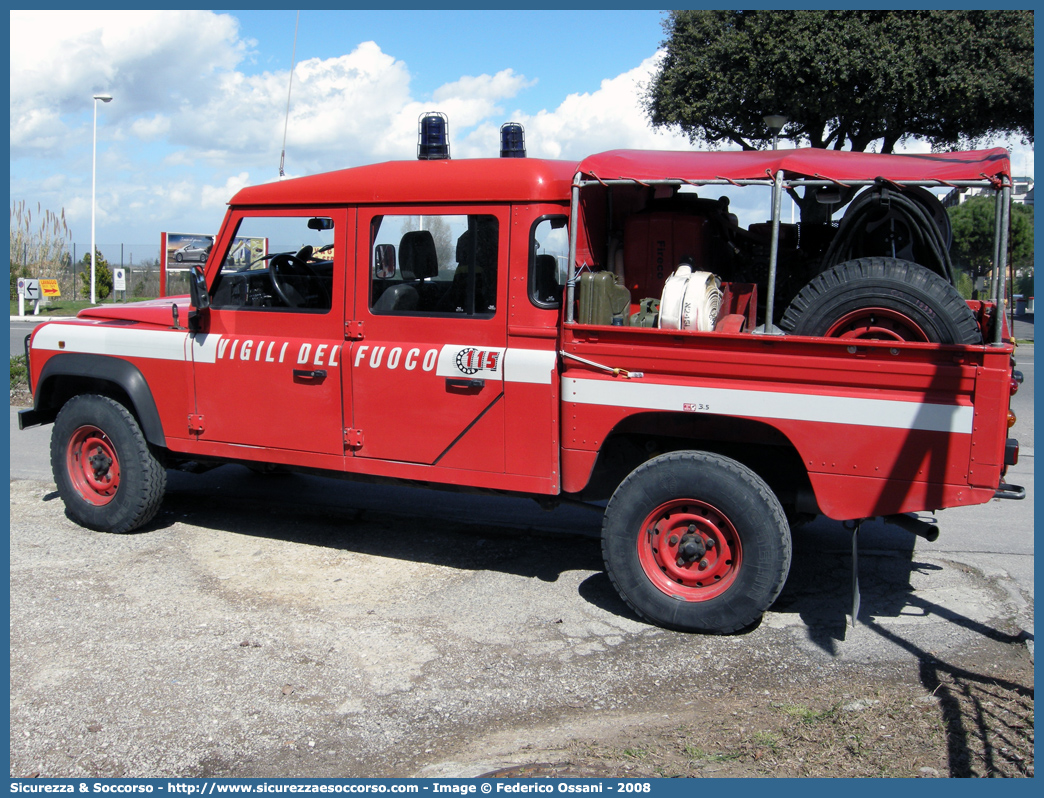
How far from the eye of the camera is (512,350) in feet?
15.3

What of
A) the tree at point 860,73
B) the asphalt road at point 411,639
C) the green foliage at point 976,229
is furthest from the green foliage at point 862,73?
the asphalt road at point 411,639

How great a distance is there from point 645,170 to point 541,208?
62cm

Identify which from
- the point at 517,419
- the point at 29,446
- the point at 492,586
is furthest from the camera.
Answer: the point at 29,446

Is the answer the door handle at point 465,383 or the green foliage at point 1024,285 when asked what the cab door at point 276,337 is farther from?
the green foliage at point 1024,285

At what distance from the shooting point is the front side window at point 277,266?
526 centimetres

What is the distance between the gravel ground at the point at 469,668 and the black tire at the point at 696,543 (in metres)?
0.18

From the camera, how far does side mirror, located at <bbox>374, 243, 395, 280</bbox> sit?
5.01 metres

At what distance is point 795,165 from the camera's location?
4.09 m

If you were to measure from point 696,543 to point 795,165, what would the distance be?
1998 millimetres

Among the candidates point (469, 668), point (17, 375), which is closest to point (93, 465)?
point (469, 668)

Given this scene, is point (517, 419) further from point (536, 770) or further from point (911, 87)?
point (911, 87)

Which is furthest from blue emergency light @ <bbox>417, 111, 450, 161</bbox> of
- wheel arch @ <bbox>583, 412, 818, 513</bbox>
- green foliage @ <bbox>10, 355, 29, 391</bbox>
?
green foliage @ <bbox>10, 355, 29, 391</bbox>

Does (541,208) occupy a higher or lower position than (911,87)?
lower

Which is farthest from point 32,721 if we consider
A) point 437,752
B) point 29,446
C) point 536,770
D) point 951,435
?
point 29,446
